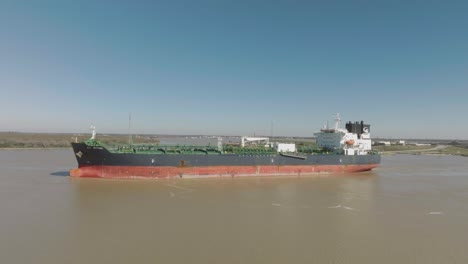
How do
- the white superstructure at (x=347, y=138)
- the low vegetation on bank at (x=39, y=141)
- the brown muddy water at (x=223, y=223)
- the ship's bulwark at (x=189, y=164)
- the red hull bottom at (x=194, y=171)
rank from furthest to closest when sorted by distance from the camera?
1. the low vegetation on bank at (x=39, y=141)
2. the white superstructure at (x=347, y=138)
3. the red hull bottom at (x=194, y=171)
4. the ship's bulwark at (x=189, y=164)
5. the brown muddy water at (x=223, y=223)

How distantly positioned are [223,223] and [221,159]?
13085 millimetres

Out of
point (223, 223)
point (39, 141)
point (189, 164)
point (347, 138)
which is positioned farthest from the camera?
point (39, 141)

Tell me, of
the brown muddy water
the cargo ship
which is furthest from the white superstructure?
the brown muddy water

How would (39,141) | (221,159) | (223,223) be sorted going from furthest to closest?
1. (39,141)
2. (221,159)
3. (223,223)

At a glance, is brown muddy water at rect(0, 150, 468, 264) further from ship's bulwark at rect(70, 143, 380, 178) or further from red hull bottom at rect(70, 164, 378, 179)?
ship's bulwark at rect(70, 143, 380, 178)

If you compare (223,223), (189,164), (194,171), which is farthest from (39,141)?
(223,223)

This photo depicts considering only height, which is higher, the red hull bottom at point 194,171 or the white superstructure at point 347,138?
the white superstructure at point 347,138

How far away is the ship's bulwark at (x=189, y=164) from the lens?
2358 cm

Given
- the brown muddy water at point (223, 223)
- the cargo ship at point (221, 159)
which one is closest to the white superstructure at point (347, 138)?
the cargo ship at point (221, 159)

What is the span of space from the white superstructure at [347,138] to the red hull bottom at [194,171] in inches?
145

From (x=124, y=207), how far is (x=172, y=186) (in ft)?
20.8

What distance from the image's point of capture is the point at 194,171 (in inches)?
1000

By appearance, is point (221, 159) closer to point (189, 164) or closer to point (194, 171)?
point (194, 171)

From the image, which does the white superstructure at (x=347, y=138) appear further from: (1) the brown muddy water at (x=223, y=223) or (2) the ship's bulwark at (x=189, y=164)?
(1) the brown muddy water at (x=223, y=223)
